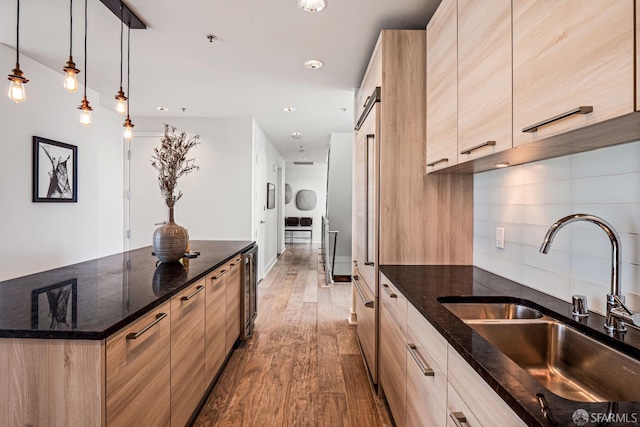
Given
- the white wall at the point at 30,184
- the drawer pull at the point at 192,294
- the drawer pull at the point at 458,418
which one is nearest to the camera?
the drawer pull at the point at 458,418

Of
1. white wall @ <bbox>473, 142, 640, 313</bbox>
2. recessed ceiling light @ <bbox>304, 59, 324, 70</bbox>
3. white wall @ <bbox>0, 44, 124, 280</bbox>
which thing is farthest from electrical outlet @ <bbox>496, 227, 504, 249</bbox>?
white wall @ <bbox>0, 44, 124, 280</bbox>

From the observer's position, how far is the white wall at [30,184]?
2924mm

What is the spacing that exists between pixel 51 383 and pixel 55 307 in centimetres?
31

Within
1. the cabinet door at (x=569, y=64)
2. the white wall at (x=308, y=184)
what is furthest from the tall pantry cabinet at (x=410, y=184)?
the white wall at (x=308, y=184)

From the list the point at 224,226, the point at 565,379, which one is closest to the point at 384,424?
the point at 565,379

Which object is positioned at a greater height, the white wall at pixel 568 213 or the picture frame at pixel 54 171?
the picture frame at pixel 54 171

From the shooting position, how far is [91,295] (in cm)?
148

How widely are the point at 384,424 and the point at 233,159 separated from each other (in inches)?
158

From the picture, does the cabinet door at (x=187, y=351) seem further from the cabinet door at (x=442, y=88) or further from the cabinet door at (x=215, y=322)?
the cabinet door at (x=442, y=88)

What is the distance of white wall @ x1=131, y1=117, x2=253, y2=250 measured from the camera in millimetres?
5121

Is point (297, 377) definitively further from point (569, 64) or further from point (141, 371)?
point (569, 64)

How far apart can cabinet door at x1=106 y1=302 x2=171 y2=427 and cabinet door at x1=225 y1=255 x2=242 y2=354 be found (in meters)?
1.09

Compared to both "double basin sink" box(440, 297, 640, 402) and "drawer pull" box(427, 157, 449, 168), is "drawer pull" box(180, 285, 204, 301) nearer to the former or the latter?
"double basin sink" box(440, 297, 640, 402)

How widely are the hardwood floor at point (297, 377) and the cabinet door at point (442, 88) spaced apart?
154 cm
